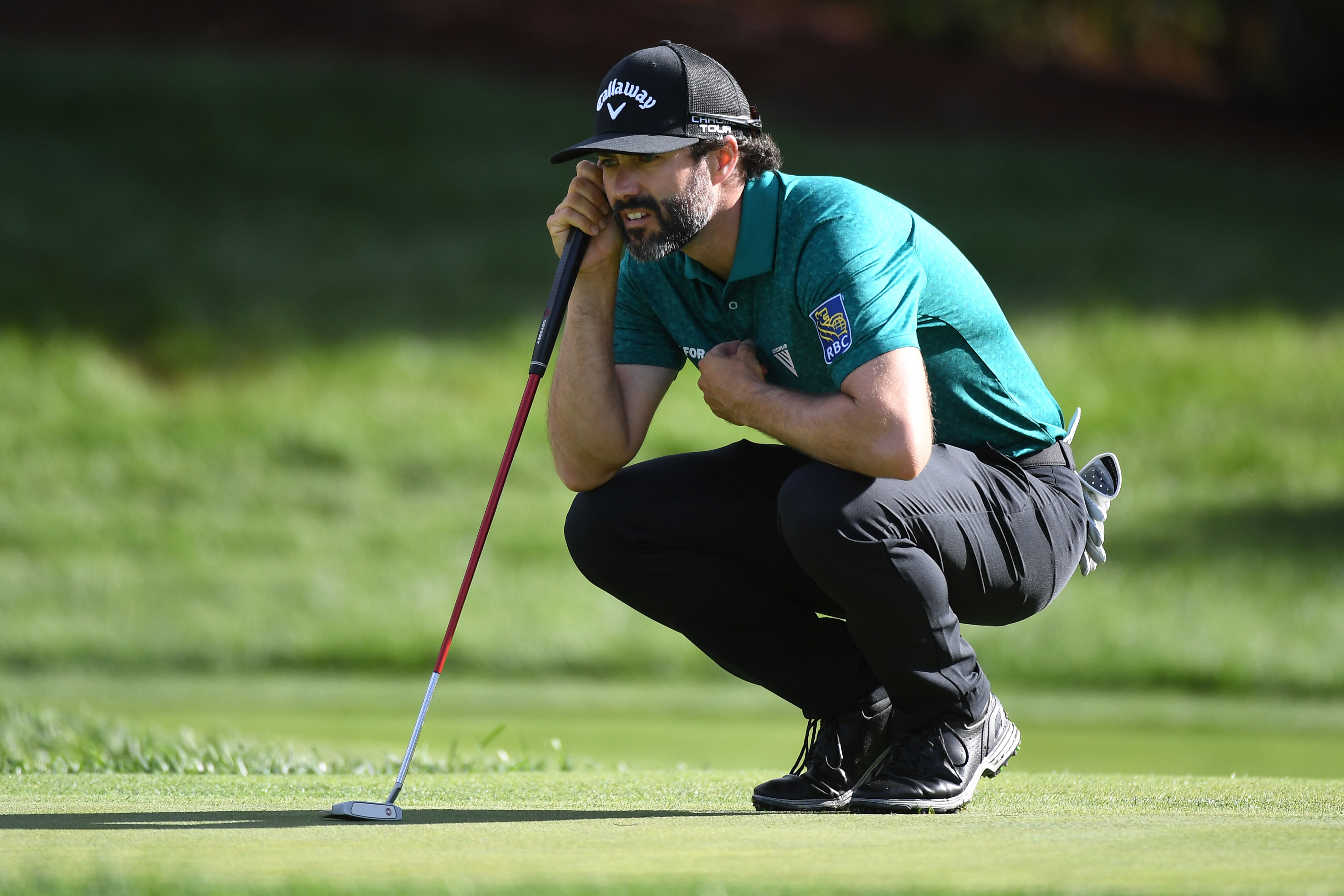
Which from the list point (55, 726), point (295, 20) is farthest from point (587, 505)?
point (295, 20)

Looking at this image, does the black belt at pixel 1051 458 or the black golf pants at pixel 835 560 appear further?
the black belt at pixel 1051 458

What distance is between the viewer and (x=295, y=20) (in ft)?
53.4

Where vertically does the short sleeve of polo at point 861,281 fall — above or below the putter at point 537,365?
above

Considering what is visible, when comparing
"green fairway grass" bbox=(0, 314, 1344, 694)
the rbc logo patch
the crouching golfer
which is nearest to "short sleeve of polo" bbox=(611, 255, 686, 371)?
the crouching golfer

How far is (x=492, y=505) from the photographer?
309 centimetres

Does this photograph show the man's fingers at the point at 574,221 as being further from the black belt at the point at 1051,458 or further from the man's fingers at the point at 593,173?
the black belt at the point at 1051,458

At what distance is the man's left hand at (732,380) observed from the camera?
2.84 meters

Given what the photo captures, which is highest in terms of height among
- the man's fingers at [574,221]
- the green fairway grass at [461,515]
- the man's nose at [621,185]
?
the man's nose at [621,185]

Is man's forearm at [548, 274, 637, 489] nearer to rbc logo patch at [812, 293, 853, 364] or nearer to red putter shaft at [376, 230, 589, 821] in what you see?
red putter shaft at [376, 230, 589, 821]

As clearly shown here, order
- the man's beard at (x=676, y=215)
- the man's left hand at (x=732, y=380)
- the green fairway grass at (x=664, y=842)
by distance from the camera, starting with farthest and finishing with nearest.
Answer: the man's beard at (x=676, y=215) → the man's left hand at (x=732, y=380) → the green fairway grass at (x=664, y=842)

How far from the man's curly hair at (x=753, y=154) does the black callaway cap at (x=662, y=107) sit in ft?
0.06

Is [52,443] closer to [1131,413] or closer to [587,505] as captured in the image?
[1131,413]

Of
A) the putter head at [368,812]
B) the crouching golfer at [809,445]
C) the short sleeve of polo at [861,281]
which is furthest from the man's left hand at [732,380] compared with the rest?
the putter head at [368,812]

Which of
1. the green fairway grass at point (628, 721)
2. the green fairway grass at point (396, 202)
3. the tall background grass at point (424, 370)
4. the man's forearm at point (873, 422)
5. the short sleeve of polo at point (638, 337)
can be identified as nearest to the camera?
the man's forearm at point (873, 422)
